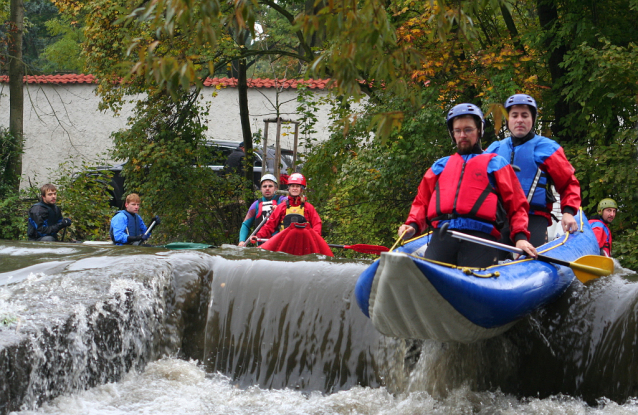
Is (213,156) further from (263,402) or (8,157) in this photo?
(263,402)

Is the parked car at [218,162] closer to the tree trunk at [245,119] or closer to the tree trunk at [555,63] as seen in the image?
the tree trunk at [245,119]

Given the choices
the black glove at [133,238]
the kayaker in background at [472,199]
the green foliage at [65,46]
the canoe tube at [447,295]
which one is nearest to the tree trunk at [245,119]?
the black glove at [133,238]

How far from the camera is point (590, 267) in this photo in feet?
14.2

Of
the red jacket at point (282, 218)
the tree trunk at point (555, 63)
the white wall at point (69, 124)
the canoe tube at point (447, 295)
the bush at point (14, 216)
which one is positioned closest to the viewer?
the canoe tube at point (447, 295)

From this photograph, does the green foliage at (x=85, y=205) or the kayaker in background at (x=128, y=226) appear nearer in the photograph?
the kayaker in background at (x=128, y=226)

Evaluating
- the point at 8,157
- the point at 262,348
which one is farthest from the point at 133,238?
the point at 8,157

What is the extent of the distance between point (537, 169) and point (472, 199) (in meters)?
0.89

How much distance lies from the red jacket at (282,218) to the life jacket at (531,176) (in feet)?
11.3

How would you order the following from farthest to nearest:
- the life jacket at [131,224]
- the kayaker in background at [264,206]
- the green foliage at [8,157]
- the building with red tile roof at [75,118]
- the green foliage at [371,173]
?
the building with red tile roof at [75,118] → the green foliage at [8,157] → the green foliage at [371,173] → the life jacket at [131,224] → the kayaker in background at [264,206]

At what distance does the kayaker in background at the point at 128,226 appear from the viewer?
852 cm

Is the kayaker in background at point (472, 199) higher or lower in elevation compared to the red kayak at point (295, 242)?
higher

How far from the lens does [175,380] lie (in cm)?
515

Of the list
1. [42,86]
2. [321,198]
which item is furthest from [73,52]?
[321,198]

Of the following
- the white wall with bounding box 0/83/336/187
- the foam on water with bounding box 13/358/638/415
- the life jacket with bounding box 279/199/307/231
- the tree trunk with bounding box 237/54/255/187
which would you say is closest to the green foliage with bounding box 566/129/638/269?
the life jacket with bounding box 279/199/307/231
